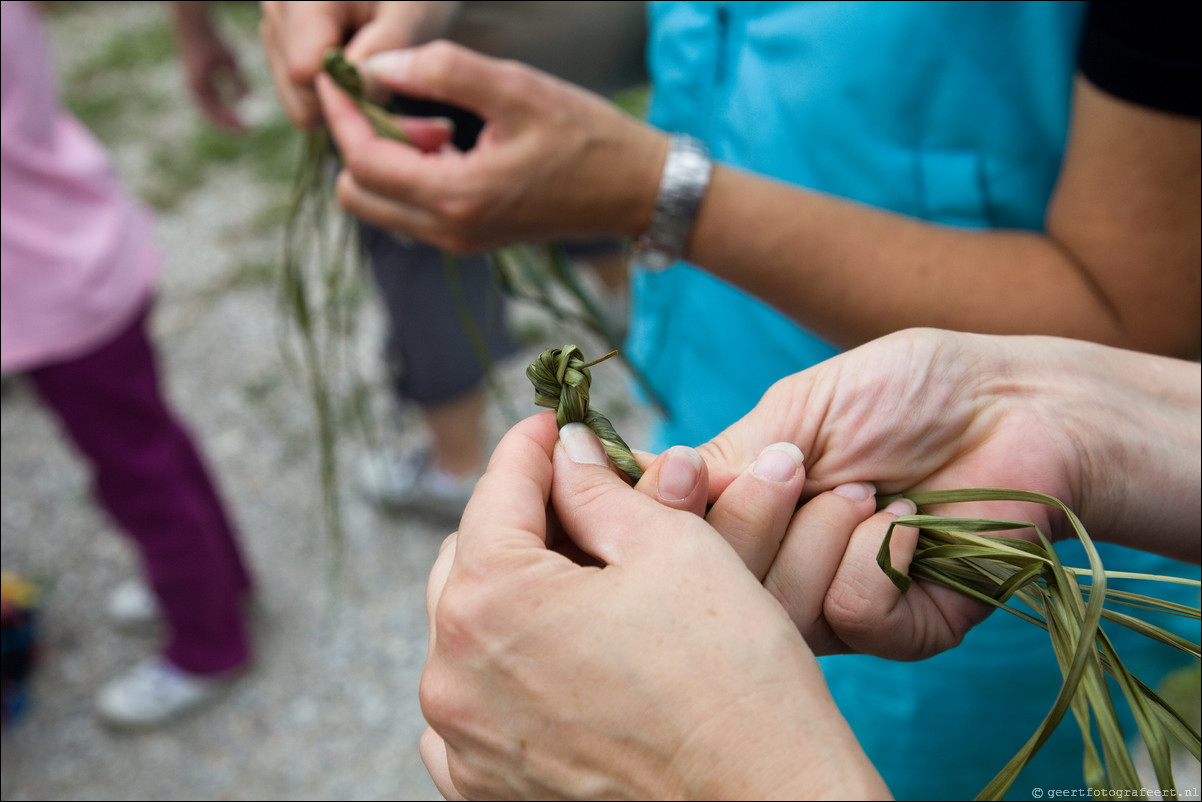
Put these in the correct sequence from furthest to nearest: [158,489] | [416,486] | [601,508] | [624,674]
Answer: [416,486], [158,489], [601,508], [624,674]

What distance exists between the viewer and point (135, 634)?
1.85m

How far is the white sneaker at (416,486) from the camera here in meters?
2.15

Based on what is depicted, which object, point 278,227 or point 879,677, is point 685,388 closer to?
point 879,677

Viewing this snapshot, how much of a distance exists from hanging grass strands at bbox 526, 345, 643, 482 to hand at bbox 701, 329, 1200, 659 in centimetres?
9

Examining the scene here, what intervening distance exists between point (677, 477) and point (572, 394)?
10 centimetres

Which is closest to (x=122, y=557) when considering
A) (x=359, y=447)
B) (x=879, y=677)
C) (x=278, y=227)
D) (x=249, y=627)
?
(x=249, y=627)

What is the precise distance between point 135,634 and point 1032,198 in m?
1.91

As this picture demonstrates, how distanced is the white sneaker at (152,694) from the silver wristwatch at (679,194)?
1419mm

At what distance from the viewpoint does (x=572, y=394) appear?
0.64m

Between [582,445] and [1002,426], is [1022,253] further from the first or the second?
[582,445]

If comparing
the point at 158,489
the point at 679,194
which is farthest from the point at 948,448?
the point at 158,489

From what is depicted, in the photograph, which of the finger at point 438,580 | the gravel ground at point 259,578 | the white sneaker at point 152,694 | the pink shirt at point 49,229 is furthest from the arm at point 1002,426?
the white sneaker at point 152,694

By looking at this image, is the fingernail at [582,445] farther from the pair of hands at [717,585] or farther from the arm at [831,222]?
the arm at [831,222]

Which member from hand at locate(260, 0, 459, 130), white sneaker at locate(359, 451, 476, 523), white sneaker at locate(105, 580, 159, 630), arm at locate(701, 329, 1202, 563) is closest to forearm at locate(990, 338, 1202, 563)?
arm at locate(701, 329, 1202, 563)
